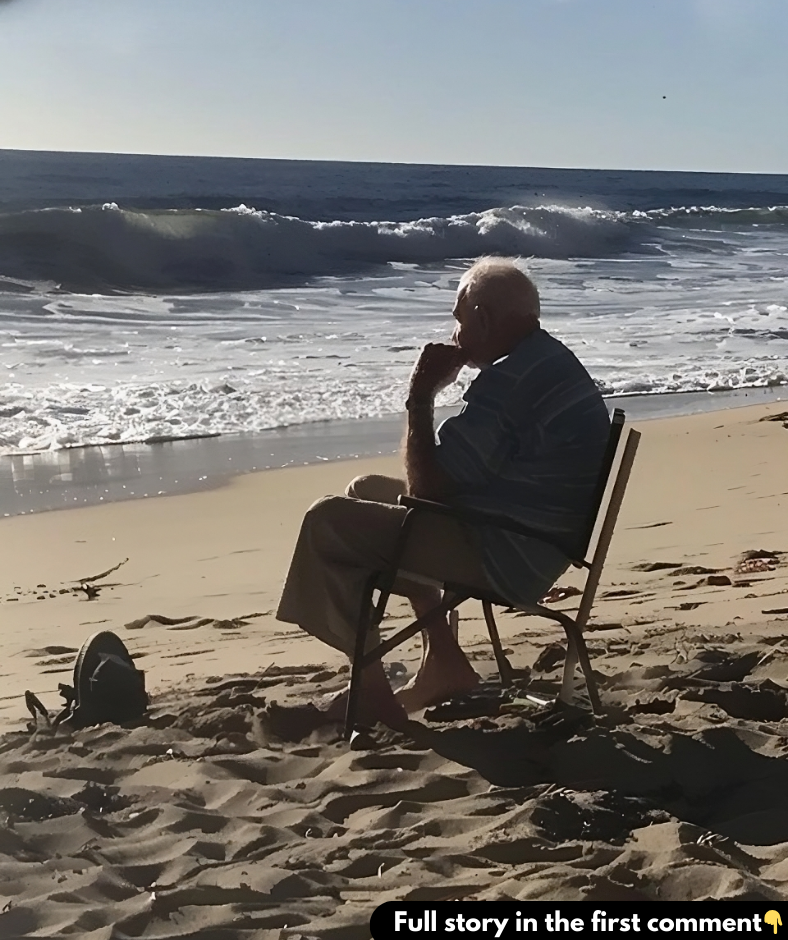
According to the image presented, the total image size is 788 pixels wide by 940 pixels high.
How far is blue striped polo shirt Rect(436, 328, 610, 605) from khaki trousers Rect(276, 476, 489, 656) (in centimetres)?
10

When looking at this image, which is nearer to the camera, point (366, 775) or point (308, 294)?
point (366, 775)

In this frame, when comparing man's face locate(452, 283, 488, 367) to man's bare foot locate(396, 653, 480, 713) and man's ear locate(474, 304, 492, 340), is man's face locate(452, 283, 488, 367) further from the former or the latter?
man's bare foot locate(396, 653, 480, 713)

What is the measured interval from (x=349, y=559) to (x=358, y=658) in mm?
281

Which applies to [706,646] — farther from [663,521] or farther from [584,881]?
[663,521]

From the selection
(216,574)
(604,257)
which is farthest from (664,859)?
(604,257)

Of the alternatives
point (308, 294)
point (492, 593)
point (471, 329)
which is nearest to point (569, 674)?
point (492, 593)

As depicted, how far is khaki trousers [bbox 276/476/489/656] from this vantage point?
347 cm

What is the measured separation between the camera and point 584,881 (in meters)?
2.64

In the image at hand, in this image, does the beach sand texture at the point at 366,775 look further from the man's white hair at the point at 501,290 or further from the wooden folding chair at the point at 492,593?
the man's white hair at the point at 501,290

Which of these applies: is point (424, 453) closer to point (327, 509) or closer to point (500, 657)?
point (327, 509)

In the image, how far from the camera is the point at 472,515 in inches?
133

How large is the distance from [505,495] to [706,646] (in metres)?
1.31

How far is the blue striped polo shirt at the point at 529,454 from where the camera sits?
333 centimetres

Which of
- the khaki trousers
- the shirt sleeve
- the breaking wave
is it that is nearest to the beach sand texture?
the khaki trousers
